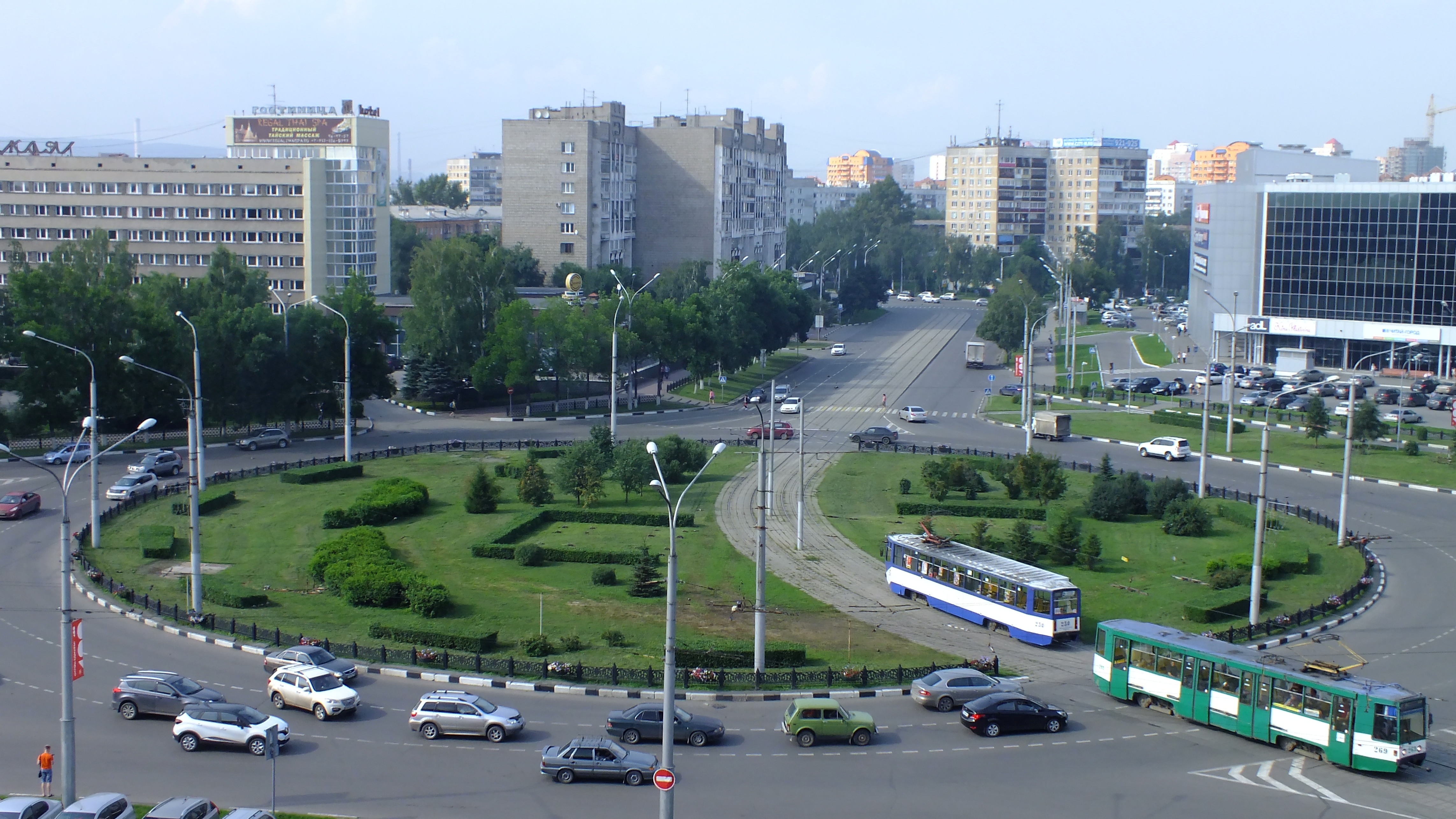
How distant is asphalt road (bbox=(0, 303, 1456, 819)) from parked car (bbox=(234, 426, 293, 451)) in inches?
1074

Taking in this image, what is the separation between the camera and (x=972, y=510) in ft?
156

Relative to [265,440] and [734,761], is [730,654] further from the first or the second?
[265,440]

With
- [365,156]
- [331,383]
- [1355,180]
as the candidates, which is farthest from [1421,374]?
[365,156]

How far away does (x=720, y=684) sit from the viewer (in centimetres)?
2808

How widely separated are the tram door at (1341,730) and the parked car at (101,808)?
2127 centimetres

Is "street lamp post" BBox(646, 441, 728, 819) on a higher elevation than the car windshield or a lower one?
Answer: higher

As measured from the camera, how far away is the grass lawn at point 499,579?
32.2 meters

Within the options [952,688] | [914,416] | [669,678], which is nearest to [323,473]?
[952,688]

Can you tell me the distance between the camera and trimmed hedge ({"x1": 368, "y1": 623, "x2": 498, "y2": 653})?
30.1 metres

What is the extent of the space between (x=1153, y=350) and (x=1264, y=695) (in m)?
85.9

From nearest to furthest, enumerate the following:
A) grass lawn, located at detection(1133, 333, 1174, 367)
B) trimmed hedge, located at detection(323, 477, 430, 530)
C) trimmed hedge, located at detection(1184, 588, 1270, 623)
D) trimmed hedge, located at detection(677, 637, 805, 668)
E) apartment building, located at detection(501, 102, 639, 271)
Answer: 1. trimmed hedge, located at detection(677, 637, 805, 668)
2. trimmed hedge, located at detection(1184, 588, 1270, 623)
3. trimmed hedge, located at detection(323, 477, 430, 530)
4. grass lawn, located at detection(1133, 333, 1174, 367)
5. apartment building, located at detection(501, 102, 639, 271)

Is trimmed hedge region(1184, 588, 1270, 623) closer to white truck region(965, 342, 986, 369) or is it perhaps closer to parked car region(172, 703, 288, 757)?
parked car region(172, 703, 288, 757)

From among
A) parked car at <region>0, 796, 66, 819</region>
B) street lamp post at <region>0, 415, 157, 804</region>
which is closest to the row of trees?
street lamp post at <region>0, 415, 157, 804</region>

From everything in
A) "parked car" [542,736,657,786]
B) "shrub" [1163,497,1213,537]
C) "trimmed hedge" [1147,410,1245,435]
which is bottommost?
"parked car" [542,736,657,786]
